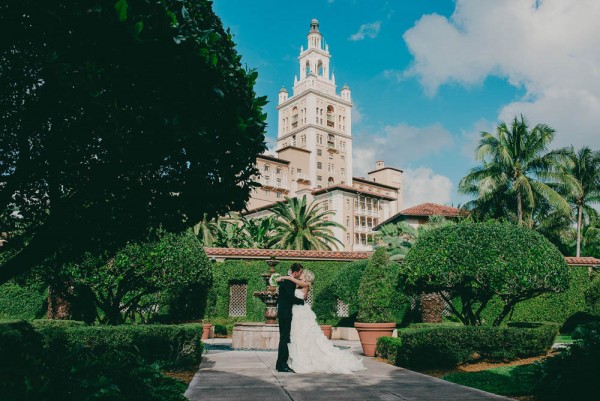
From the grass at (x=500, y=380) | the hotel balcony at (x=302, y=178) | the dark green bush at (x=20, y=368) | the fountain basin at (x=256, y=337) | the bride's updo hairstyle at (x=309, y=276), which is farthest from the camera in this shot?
the hotel balcony at (x=302, y=178)

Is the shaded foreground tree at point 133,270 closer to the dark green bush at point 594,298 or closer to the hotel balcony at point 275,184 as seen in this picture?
the dark green bush at point 594,298

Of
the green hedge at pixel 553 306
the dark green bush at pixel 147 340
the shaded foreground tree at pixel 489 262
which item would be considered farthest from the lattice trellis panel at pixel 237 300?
the dark green bush at pixel 147 340

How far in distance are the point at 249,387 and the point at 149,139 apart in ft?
13.9

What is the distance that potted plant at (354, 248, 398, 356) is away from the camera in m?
13.1

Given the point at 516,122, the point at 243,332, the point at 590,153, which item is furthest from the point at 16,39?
the point at 590,153

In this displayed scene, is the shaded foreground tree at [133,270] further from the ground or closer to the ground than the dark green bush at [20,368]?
further from the ground

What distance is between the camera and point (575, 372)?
5449mm

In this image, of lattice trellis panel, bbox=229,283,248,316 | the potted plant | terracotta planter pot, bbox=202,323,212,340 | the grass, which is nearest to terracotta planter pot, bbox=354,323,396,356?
the potted plant

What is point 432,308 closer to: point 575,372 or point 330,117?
point 575,372

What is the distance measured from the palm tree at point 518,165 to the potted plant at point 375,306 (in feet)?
75.3

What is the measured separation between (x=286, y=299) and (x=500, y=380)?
13.0 feet

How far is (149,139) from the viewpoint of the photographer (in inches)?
192

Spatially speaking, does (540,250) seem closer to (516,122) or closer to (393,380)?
(393,380)

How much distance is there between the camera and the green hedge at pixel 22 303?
24625mm
